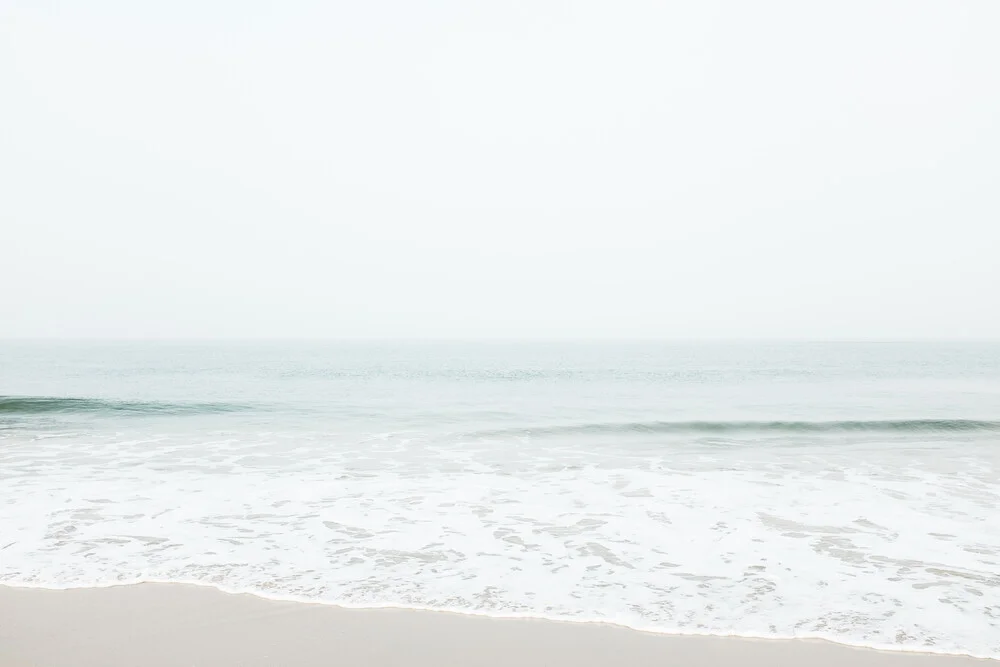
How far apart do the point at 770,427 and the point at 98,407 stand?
26.3 metres

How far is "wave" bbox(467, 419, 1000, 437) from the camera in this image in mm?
20938

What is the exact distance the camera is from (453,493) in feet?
37.0

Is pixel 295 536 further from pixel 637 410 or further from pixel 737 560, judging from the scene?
pixel 637 410

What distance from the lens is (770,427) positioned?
22.1 metres

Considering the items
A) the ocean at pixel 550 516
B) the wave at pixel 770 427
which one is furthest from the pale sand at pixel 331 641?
the wave at pixel 770 427

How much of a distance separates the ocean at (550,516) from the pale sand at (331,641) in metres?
0.28

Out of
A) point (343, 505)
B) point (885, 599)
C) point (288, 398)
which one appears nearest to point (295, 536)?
point (343, 505)

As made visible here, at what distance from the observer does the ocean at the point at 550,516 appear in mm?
6262

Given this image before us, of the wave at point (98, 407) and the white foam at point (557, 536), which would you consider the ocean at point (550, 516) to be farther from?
the wave at point (98, 407)

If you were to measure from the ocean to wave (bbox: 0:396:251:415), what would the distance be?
2.53 metres

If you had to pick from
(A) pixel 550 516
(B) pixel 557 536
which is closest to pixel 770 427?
(A) pixel 550 516

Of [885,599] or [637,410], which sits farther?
[637,410]

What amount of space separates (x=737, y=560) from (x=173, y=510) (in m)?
8.05

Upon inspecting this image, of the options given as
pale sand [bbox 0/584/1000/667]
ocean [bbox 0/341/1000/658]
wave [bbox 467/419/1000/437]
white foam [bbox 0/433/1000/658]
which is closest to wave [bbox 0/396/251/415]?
ocean [bbox 0/341/1000/658]
